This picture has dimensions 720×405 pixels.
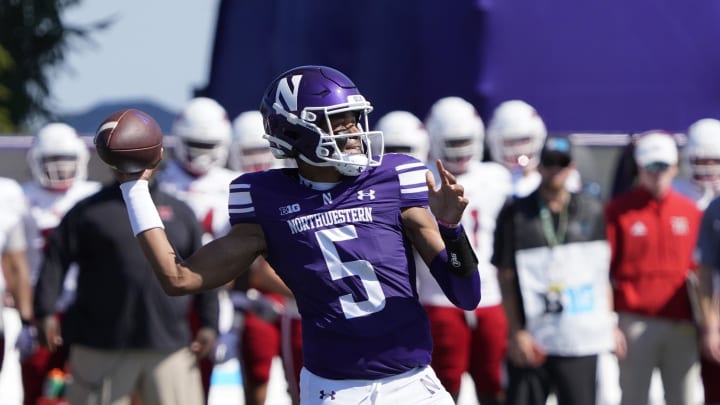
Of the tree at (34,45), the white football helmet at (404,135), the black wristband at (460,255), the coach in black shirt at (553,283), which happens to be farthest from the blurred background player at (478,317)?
the tree at (34,45)

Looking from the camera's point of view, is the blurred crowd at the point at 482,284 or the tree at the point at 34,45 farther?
the tree at the point at 34,45

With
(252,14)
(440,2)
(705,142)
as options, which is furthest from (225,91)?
(705,142)

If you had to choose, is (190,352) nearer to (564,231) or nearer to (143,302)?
(143,302)

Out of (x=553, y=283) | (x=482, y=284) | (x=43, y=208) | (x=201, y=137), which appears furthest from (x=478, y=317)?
(x=43, y=208)

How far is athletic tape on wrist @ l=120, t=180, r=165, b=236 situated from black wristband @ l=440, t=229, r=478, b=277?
846mm

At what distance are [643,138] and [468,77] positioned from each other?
5.06 m

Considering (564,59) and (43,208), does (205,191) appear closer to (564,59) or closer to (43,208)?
(43,208)

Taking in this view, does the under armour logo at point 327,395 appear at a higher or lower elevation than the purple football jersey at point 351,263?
lower

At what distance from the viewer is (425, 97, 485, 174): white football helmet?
8.48m

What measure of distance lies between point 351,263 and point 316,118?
43 centimetres

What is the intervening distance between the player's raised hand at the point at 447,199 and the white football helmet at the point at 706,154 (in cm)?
420

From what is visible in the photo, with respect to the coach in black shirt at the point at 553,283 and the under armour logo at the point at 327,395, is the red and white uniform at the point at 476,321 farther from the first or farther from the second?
the under armour logo at the point at 327,395

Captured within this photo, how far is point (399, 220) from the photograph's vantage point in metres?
4.61

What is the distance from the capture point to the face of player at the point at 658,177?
7809mm
